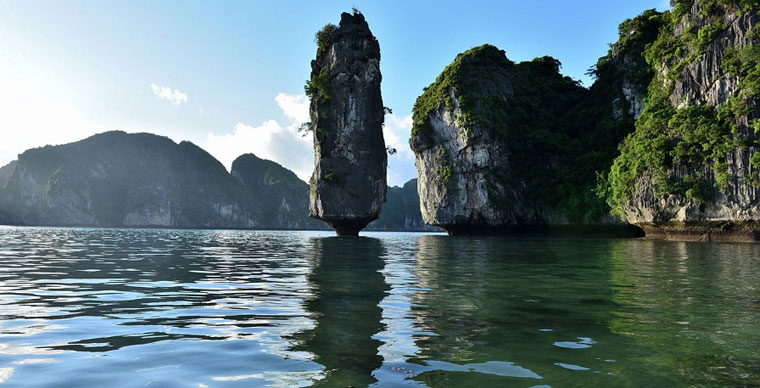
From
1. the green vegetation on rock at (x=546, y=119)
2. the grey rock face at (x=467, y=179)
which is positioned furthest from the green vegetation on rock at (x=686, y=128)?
the grey rock face at (x=467, y=179)

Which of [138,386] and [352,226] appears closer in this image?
[138,386]

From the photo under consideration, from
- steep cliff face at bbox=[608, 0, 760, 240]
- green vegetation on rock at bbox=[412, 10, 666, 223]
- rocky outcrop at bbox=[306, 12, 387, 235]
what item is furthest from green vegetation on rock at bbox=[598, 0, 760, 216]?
rocky outcrop at bbox=[306, 12, 387, 235]

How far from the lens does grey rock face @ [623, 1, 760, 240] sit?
33938 mm

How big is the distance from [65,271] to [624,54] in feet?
206

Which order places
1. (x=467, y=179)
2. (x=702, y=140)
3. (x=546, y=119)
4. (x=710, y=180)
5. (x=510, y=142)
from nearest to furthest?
(x=710, y=180) < (x=702, y=140) < (x=467, y=179) < (x=510, y=142) < (x=546, y=119)

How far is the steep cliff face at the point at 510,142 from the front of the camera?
54406mm

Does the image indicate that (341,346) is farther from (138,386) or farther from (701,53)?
(701,53)

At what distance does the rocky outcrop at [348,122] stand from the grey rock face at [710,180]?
2939 centimetres

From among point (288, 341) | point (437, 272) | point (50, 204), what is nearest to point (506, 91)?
point (437, 272)

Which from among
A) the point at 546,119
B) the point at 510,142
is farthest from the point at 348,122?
the point at 546,119

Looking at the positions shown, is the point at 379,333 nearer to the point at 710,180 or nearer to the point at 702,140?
the point at 710,180

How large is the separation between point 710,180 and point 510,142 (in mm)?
24432

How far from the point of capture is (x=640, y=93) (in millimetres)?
54188

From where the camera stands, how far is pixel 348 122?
5869 cm
